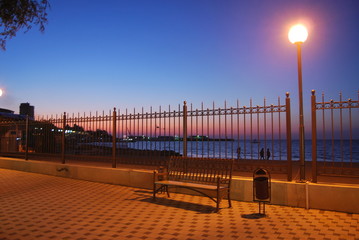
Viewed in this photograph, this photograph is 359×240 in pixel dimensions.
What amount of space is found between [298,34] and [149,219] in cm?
529

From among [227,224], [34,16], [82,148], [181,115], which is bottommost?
[227,224]

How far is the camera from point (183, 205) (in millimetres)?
7598

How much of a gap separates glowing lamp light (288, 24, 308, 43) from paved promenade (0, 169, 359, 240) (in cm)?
388

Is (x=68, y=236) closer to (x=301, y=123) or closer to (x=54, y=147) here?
(x=301, y=123)

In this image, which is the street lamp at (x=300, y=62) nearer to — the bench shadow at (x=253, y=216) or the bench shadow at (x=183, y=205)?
the bench shadow at (x=253, y=216)

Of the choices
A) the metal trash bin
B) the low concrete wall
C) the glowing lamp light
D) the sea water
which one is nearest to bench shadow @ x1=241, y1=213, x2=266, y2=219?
the metal trash bin

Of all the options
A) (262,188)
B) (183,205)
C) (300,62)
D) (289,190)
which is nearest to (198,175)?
(183,205)

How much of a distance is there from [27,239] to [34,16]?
14.7ft

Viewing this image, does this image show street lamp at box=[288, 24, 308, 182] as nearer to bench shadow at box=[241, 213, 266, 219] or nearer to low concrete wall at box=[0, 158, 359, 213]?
low concrete wall at box=[0, 158, 359, 213]

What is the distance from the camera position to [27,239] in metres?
5.12

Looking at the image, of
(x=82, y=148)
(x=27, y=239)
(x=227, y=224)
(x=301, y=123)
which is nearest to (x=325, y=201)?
(x=301, y=123)

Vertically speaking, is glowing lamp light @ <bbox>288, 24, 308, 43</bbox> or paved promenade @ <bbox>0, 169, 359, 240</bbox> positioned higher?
glowing lamp light @ <bbox>288, 24, 308, 43</bbox>

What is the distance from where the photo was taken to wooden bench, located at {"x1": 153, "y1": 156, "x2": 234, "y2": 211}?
24.3ft

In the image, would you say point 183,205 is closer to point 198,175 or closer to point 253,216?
point 198,175
